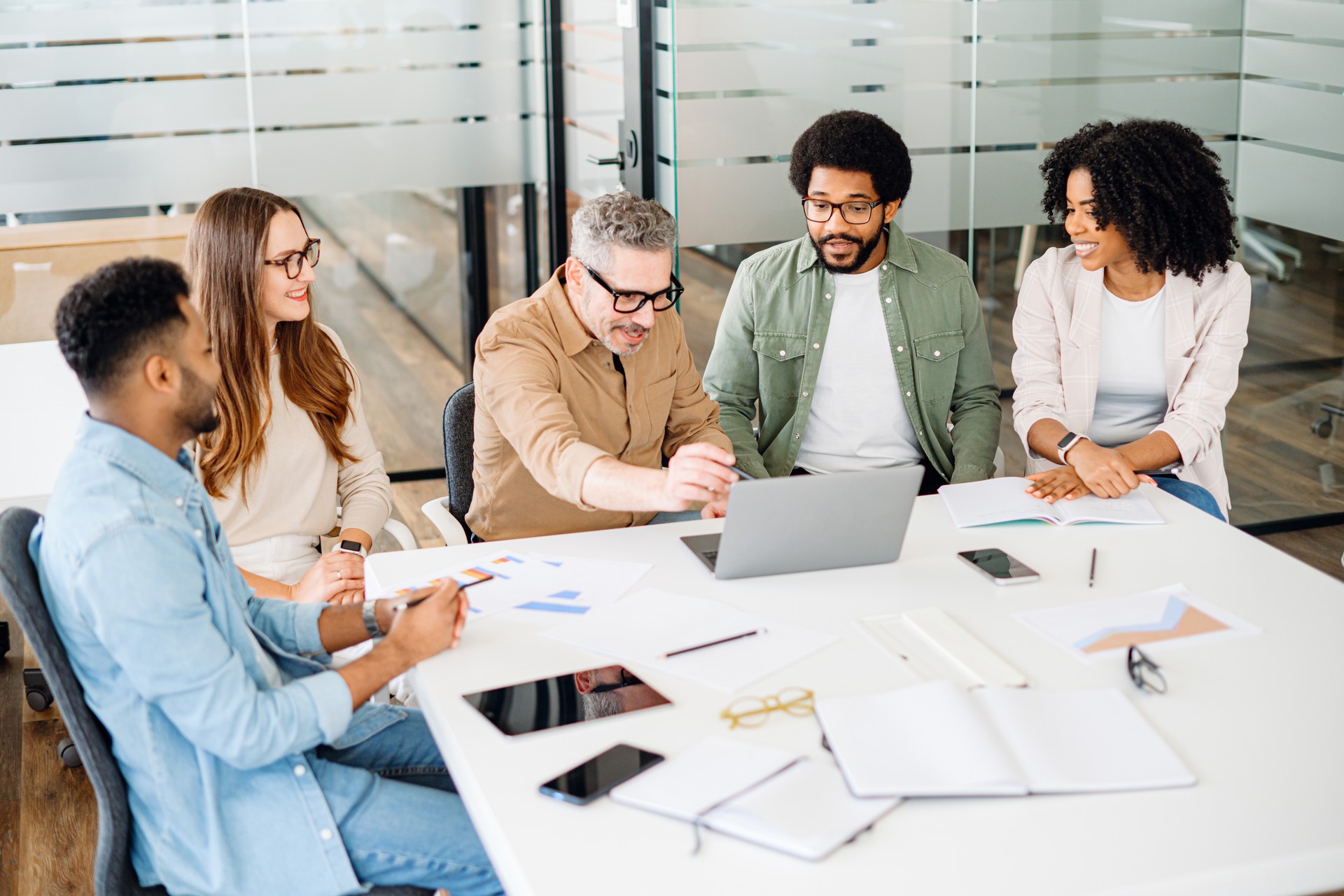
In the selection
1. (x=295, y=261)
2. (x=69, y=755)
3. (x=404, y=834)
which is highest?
(x=295, y=261)

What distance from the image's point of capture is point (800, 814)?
1364mm

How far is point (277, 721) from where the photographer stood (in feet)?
5.20

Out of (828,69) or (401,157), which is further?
(401,157)

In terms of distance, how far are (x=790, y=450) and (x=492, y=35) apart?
2124 mm

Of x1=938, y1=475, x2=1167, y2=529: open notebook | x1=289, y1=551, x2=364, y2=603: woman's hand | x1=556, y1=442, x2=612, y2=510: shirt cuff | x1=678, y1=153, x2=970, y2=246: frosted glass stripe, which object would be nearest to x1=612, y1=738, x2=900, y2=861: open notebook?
x1=556, y1=442, x2=612, y2=510: shirt cuff

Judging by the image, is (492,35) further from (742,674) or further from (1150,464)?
(742,674)

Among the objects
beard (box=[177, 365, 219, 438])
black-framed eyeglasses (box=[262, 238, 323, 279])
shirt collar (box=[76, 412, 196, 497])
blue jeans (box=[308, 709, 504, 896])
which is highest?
black-framed eyeglasses (box=[262, 238, 323, 279])

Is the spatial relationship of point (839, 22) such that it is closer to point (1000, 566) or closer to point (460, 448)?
point (460, 448)

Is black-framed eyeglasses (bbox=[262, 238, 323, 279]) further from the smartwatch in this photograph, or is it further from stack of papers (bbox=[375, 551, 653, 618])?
the smartwatch

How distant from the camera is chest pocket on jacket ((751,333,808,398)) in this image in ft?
10.0

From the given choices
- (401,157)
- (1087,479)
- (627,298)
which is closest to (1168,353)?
(1087,479)

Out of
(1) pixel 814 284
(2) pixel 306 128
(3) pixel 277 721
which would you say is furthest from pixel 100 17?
(3) pixel 277 721

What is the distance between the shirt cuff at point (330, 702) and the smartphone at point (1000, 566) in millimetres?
1019

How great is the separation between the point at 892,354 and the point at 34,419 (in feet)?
6.99
